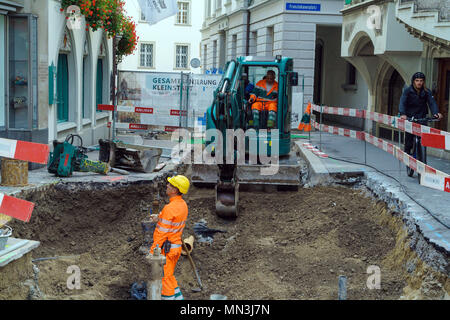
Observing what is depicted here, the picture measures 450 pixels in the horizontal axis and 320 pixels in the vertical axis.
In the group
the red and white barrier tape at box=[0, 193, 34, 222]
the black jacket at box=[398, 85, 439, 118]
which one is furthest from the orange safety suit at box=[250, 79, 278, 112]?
the red and white barrier tape at box=[0, 193, 34, 222]

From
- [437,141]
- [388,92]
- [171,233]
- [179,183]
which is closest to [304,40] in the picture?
[388,92]

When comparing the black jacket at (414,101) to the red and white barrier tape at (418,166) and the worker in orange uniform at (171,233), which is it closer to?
the red and white barrier tape at (418,166)

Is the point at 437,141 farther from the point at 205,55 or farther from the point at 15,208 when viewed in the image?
the point at 205,55

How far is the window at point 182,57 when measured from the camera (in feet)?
160

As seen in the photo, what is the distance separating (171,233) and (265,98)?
5.67 m

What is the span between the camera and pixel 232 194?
1013 cm

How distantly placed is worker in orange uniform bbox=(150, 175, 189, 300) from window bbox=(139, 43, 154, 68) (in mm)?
42272

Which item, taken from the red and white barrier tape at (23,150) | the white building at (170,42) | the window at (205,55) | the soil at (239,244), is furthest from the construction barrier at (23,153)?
the white building at (170,42)

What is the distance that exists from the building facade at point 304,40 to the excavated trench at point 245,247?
12029mm

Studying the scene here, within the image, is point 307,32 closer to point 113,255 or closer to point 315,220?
point 315,220

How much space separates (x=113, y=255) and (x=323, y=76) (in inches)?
846

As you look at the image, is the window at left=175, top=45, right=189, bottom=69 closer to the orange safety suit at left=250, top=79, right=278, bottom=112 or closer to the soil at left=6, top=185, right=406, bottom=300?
the orange safety suit at left=250, top=79, right=278, bottom=112

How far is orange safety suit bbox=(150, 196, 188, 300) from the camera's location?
6797 mm

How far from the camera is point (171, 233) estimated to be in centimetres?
686
